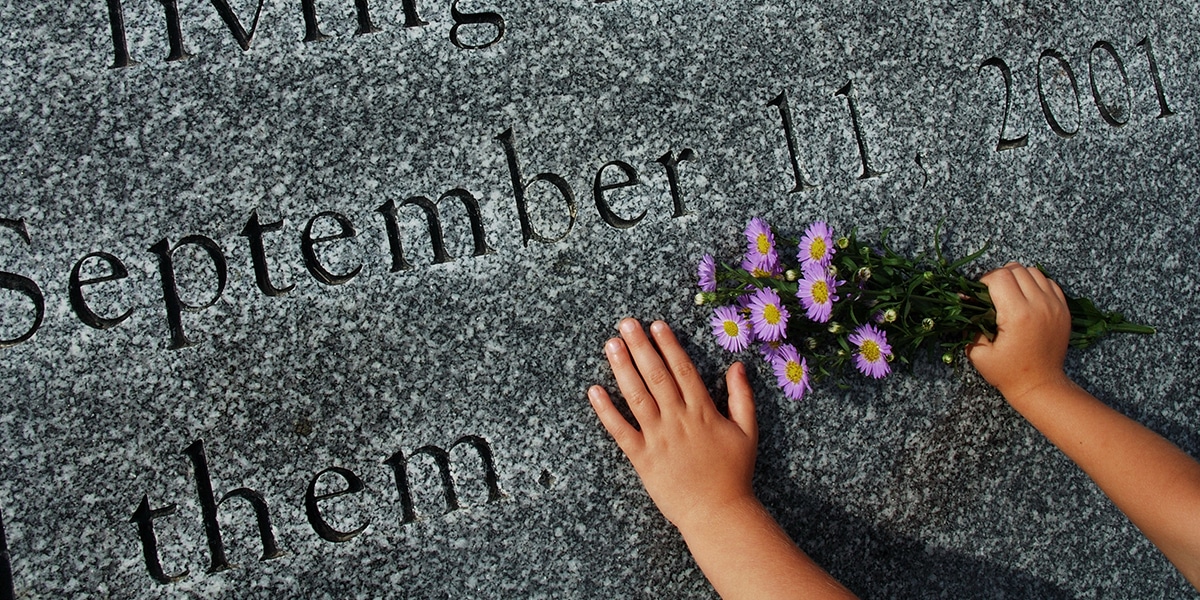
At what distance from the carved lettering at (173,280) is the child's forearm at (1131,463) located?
153 cm

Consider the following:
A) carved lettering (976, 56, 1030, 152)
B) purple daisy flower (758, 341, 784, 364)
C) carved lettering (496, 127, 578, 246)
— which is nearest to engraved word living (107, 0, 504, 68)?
carved lettering (496, 127, 578, 246)

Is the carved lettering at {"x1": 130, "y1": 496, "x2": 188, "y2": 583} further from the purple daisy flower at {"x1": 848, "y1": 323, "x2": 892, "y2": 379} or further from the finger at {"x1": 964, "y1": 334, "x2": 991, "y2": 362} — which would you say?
the finger at {"x1": 964, "y1": 334, "x2": 991, "y2": 362}

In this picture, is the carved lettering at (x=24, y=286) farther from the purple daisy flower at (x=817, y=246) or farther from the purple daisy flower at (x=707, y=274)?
the purple daisy flower at (x=817, y=246)

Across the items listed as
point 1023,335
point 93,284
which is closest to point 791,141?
point 1023,335

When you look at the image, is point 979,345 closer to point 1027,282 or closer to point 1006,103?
point 1027,282

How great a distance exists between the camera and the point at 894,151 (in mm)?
1619

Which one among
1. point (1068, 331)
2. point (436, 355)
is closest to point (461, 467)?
point (436, 355)

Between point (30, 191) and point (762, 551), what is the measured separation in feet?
4.75

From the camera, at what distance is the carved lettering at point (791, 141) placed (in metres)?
1.59

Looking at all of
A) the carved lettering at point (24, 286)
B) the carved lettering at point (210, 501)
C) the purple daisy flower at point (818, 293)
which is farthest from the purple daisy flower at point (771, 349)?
the carved lettering at point (24, 286)

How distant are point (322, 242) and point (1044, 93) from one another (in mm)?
1480

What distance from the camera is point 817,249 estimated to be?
1.48m

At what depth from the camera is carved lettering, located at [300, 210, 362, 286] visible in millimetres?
1472

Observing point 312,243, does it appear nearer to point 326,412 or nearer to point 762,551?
point 326,412
